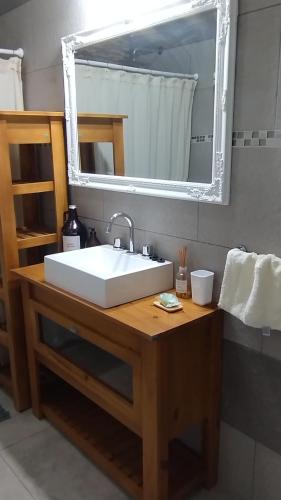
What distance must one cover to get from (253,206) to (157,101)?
64 cm

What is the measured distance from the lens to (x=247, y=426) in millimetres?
1635

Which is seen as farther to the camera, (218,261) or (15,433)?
(15,433)

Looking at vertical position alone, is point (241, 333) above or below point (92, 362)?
above

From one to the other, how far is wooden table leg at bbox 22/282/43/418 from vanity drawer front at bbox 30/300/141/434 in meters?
0.03

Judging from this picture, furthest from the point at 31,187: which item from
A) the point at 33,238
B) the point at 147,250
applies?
the point at 147,250

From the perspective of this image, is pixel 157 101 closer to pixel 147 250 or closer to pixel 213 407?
pixel 147 250

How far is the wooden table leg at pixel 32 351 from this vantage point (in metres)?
2.06

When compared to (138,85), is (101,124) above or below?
below

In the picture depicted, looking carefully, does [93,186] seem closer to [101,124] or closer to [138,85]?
[101,124]

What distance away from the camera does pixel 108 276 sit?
5.09ft

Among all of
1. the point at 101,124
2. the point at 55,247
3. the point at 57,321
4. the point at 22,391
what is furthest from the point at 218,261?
the point at 22,391

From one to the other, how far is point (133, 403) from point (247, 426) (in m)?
0.47

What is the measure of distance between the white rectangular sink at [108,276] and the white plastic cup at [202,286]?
169mm

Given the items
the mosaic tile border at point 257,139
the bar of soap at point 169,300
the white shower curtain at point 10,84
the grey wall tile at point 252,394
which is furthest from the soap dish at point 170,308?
the white shower curtain at point 10,84
